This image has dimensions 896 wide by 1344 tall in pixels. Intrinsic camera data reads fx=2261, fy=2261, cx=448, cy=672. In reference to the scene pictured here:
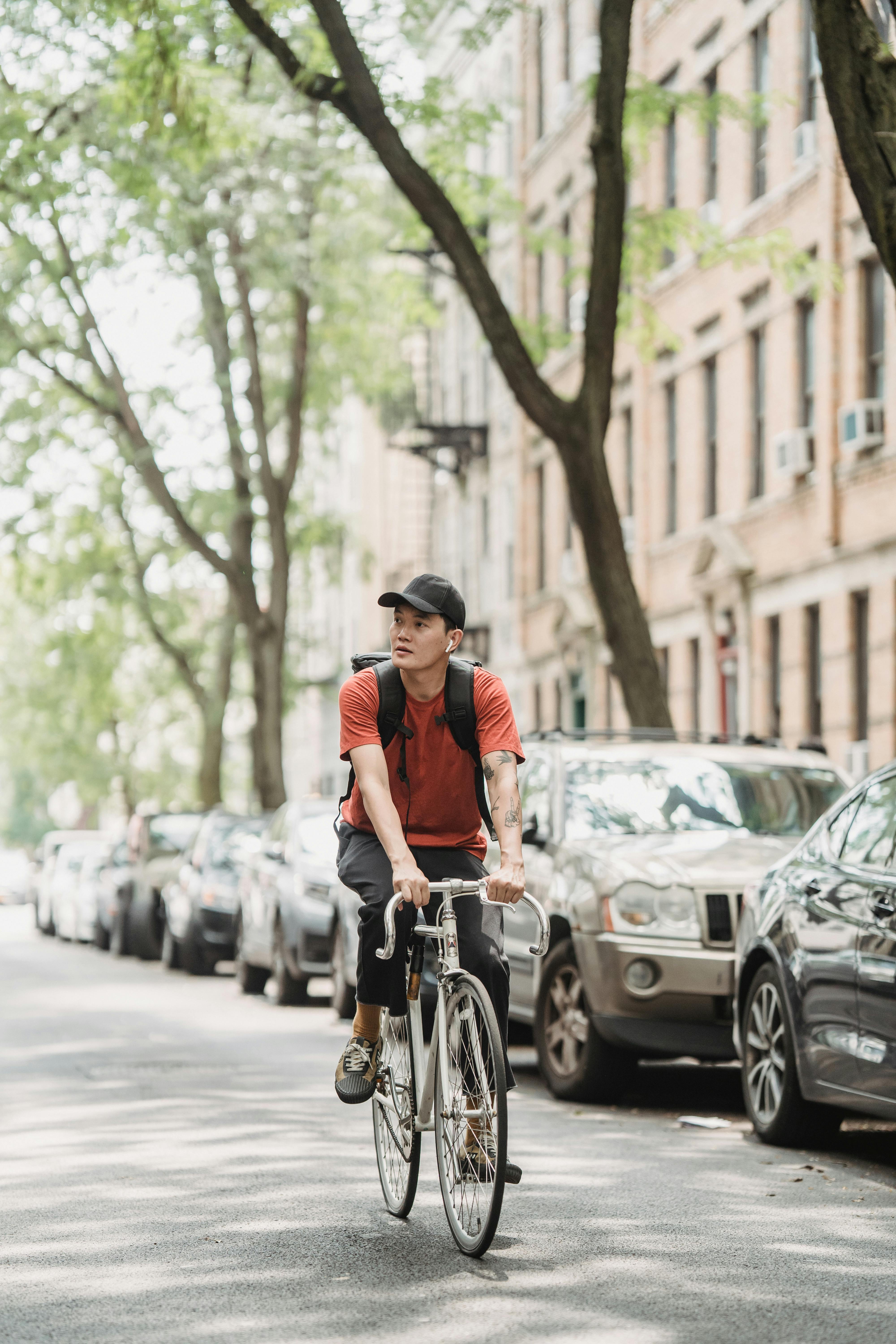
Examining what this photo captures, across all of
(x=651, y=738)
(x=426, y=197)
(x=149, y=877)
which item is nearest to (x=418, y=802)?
(x=651, y=738)

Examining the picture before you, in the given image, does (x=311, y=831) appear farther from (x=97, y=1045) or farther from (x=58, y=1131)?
(x=58, y=1131)

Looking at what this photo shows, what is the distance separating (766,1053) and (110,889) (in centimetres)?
2129

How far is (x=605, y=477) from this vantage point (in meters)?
16.5

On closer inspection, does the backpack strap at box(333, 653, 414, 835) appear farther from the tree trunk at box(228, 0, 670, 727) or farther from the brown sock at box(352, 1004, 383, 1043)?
the tree trunk at box(228, 0, 670, 727)

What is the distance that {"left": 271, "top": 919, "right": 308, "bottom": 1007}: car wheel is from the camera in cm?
1750

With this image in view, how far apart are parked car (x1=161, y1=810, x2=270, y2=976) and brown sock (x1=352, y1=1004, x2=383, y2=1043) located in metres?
14.7

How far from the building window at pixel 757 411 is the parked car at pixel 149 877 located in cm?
771

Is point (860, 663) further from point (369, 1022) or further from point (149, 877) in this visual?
point (369, 1022)

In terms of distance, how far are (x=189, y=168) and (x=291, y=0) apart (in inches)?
226

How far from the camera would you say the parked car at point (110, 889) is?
28.3m

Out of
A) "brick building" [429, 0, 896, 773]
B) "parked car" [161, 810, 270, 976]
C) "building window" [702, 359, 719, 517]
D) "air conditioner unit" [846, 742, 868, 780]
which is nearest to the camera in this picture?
"parked car" [161, 810, 270, 976]

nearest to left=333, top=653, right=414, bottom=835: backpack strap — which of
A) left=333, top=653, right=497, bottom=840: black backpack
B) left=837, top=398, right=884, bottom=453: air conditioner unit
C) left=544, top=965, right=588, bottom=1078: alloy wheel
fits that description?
left=333, top=653, right=497, bottom=840: black backpack

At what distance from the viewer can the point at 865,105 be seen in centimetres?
1085

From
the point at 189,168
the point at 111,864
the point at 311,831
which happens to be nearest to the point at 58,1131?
the point at 311,831
